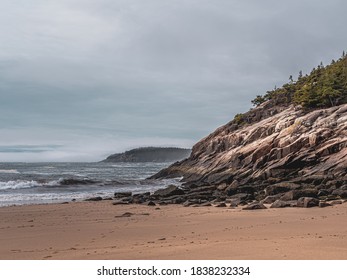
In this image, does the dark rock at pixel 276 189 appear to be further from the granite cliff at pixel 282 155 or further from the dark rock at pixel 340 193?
the dark rock at pixel 340 193

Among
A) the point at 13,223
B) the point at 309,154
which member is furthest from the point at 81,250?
the point at 309,154

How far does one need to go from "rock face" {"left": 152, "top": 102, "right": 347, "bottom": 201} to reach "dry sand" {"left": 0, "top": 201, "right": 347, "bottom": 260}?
6085 mm

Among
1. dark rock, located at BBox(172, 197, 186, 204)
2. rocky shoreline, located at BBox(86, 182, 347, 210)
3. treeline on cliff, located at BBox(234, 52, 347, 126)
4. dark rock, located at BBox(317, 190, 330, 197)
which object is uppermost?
treeline on cliff, located at BBox(234, 52, 347, 126)

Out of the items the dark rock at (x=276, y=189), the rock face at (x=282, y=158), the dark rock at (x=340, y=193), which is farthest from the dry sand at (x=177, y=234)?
the rock face at (x=282, y=158)

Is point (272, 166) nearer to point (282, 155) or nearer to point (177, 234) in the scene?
point (282, 155)

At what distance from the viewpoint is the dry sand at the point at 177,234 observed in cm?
925

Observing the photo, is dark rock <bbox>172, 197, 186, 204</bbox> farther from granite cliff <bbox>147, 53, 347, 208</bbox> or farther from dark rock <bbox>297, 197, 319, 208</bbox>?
dark rock <bbox>297, 197, 319, 208</bbox>

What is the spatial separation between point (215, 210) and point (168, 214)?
8.48ft

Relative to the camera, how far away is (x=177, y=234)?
13172 millimetres

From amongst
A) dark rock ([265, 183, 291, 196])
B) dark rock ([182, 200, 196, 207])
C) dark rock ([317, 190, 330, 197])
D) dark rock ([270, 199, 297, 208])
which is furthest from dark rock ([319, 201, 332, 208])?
dark rock ([182, 200, 196, 207])

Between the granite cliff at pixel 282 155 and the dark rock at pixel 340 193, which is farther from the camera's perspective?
the granite cliff at pixel 282 155

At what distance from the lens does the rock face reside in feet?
90.2

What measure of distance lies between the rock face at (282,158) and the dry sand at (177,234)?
20.0ft
